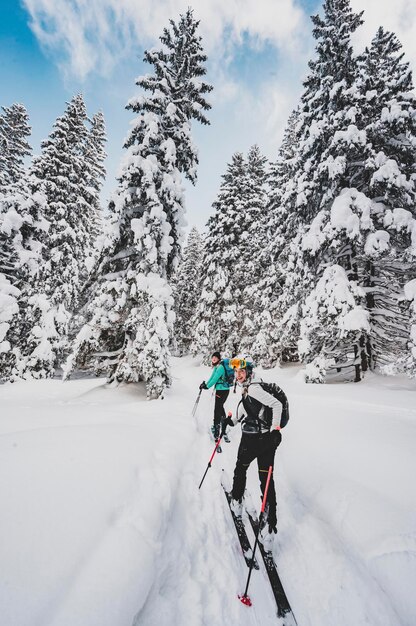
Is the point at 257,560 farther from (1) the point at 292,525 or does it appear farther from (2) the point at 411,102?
(2) the point at 411,102

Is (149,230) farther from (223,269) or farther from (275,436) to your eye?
(223,269)

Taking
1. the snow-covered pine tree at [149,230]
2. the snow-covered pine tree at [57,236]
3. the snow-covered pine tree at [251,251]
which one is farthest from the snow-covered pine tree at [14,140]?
the snow-covered pine tree at [251,251]

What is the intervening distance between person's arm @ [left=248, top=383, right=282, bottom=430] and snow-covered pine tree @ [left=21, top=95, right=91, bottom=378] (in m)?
14.3

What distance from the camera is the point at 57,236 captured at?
53.1ft

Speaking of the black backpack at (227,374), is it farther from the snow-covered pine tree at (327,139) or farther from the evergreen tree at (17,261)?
the evergreen tree at (17,261)

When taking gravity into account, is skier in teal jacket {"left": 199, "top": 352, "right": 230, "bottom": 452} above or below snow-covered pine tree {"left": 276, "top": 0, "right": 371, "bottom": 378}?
below

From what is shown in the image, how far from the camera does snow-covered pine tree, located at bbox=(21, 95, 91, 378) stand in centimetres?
1519

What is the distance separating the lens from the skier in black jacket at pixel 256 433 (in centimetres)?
397

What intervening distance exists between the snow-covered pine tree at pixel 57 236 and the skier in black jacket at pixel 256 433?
14.0m

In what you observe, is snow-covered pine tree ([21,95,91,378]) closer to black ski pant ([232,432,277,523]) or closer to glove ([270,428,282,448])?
black ski pant ([232,432,277,523])

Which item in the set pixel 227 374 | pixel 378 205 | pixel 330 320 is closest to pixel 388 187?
pixel 378 205

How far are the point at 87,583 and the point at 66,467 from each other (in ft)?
5.26

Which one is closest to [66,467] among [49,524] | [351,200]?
[49,524]

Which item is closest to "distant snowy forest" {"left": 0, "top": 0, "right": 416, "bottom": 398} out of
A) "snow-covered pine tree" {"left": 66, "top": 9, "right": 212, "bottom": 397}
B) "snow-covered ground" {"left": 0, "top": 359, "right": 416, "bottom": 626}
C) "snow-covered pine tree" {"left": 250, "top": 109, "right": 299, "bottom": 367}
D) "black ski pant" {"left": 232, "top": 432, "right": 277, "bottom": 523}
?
"snow-covered pine tree" {"left": 66, "top": 9, "right": 212, "bottom": 397}
